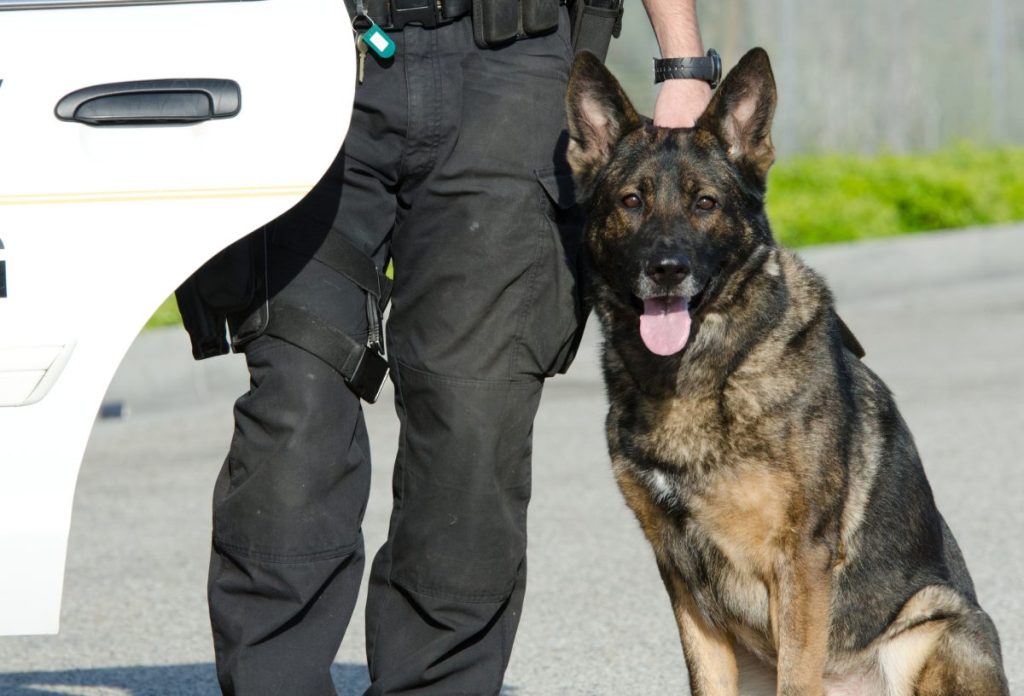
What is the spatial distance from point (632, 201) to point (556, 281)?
1.02ft

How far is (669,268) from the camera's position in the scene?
3080 mm

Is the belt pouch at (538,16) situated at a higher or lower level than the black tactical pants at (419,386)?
higher

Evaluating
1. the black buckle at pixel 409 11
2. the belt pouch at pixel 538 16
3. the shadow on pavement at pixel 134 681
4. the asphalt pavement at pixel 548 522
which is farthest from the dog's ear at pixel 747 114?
the shadow on pavement at pixel 134 681

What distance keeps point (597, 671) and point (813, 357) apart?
1.24m

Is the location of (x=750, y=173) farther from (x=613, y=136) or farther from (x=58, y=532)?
(x=58, y=532)

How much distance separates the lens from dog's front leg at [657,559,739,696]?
3334 millimetres

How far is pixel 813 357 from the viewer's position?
3.23 m

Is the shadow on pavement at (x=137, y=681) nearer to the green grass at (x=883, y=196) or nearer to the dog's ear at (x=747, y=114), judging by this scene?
the dog's ear at (x=747, y=114)

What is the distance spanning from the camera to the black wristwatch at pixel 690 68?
3062mm

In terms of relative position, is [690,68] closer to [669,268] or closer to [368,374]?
[669,268]

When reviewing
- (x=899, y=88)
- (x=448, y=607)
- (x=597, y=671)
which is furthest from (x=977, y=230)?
(x=448, y=607)

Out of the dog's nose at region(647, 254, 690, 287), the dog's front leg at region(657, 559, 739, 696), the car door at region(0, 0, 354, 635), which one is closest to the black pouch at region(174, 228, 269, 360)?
the car door at region(0, 0, 354, 635)

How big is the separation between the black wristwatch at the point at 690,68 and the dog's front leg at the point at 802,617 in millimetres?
949

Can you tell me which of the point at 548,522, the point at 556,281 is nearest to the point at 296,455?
the point at 556,281
